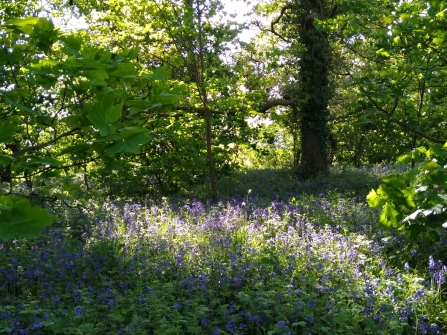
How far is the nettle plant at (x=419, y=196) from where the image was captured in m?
3.54

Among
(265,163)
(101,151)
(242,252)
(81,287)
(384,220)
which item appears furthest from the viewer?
(265,163)

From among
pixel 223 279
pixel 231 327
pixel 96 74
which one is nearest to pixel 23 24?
pixel 96 74

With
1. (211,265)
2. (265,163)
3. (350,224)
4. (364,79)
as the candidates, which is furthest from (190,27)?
(265,163)

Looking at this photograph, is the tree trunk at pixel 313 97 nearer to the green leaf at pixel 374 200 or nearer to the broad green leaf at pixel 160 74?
the green leaf at pixel 374 200

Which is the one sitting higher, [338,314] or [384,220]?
[384,220]

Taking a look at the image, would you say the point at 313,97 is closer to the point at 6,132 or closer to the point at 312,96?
the point at 312,96

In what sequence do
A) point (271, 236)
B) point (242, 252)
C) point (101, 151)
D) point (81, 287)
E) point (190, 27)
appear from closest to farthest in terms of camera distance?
point (101, 151) < point (81, 287) < point (242, 252) < point (271, 236) < point (190, 27)

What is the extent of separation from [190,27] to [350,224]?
17.1 feet

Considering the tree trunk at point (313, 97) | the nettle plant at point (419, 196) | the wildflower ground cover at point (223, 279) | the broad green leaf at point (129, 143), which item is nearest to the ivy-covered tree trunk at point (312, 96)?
the tree trunk at point (313, 97)

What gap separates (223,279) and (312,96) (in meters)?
11.7

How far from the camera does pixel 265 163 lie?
25891 millimetres

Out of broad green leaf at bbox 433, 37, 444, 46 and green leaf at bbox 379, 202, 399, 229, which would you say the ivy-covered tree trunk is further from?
green leaf at bbox 379, 202, 399, 229

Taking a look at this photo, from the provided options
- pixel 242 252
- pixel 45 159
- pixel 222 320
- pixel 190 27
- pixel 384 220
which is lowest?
pixel 222 320

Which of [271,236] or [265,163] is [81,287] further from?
[265,163]
